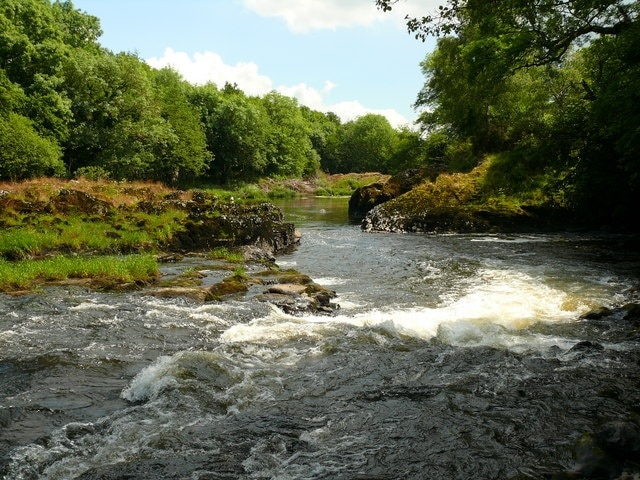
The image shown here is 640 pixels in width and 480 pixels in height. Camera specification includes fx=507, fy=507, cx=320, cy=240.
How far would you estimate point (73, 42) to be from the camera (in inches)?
2148

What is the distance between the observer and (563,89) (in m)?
28.4

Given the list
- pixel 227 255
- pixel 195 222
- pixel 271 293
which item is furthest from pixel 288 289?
pixel 195 222

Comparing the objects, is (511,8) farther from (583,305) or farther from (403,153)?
(403,153)

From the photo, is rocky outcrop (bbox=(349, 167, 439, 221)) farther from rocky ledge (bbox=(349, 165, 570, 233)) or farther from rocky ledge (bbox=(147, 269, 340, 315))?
rocky ledge (bbox=(147, 269, 340, 315))

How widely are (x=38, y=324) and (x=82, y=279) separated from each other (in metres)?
4.60

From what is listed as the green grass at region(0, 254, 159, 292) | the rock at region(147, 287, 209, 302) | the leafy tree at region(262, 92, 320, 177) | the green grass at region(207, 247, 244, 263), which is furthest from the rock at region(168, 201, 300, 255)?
the leafy tree at region(262, 92, 320, 177)

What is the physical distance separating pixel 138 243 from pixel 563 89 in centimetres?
2401

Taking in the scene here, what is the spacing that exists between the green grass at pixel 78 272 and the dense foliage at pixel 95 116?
18021mm

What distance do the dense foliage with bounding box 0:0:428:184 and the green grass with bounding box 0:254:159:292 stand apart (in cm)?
1802

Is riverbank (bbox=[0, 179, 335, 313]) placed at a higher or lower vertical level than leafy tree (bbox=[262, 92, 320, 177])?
lower

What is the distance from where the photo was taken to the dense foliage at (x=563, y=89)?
55.5 ft

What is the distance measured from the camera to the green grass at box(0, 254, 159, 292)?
47.4ft

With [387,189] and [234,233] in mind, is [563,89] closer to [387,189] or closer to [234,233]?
[387,189]

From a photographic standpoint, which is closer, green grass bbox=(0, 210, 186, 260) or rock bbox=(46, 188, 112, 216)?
green grass bbox=(0, 210, 186, 260)
